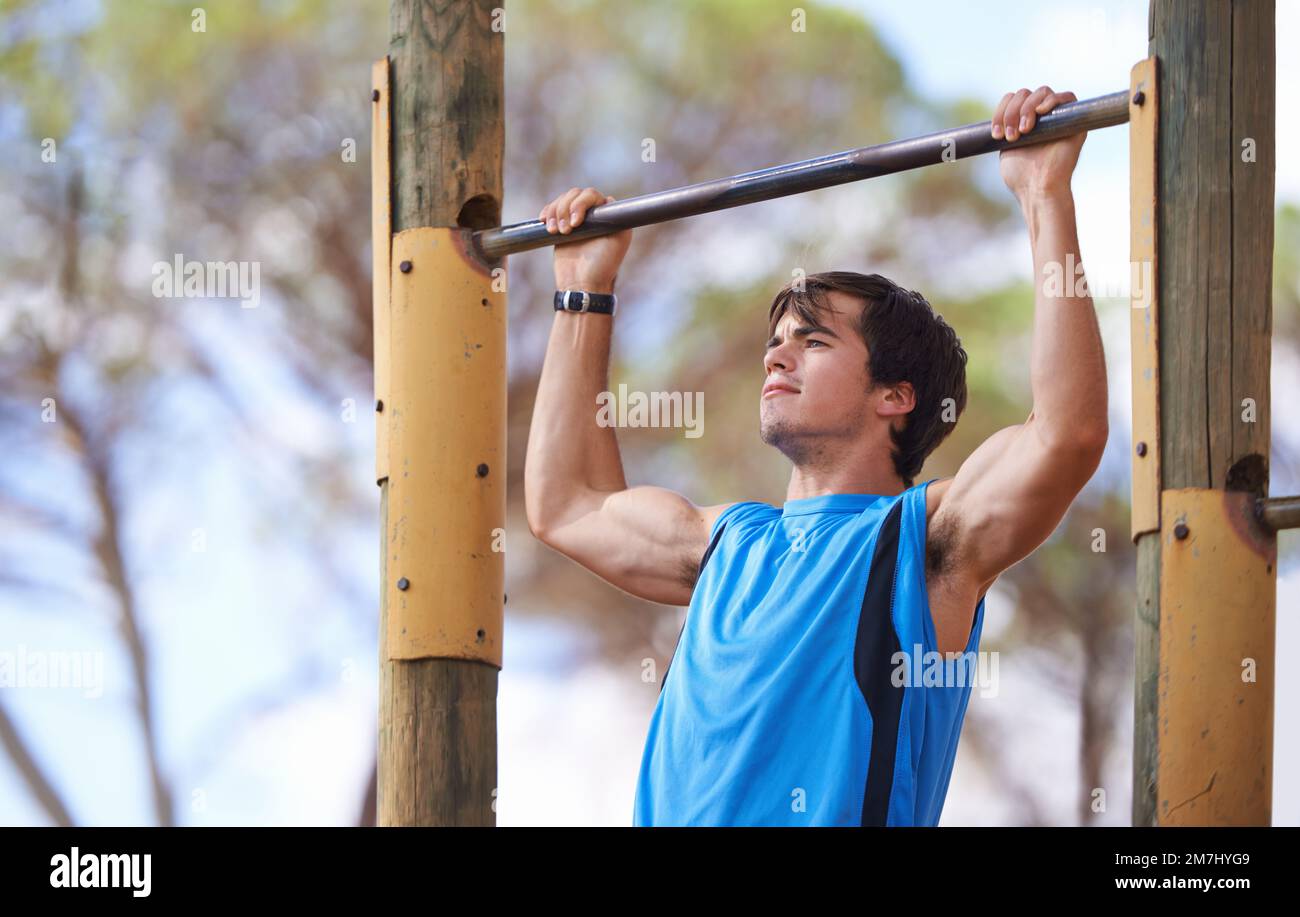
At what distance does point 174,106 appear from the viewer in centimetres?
831

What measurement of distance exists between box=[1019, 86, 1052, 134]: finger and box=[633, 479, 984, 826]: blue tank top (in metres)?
0.56

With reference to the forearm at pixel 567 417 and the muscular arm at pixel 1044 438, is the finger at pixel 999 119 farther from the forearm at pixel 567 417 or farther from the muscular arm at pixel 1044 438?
the forearm at pixel 567 417

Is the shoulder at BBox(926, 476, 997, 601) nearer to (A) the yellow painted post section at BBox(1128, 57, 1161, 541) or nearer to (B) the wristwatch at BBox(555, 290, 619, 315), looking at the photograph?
(A) the yellow painted post section at BBox(1128, 57, 1161, 541)

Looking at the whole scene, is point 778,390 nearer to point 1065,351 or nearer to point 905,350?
point 905,350

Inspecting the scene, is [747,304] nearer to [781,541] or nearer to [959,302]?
[959,302]

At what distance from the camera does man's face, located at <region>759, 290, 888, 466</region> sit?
2904mm

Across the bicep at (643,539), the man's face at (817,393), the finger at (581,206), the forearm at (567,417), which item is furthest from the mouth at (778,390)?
the finger at (581,206)

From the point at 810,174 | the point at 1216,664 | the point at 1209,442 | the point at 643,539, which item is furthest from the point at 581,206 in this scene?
the point at 1216,664

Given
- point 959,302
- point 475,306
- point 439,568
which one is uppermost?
point 959,302

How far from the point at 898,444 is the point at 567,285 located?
2.22ft

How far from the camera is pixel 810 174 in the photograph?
2871 mm

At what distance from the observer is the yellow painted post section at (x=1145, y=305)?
2.66 meters

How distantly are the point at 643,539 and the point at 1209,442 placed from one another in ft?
3.18
